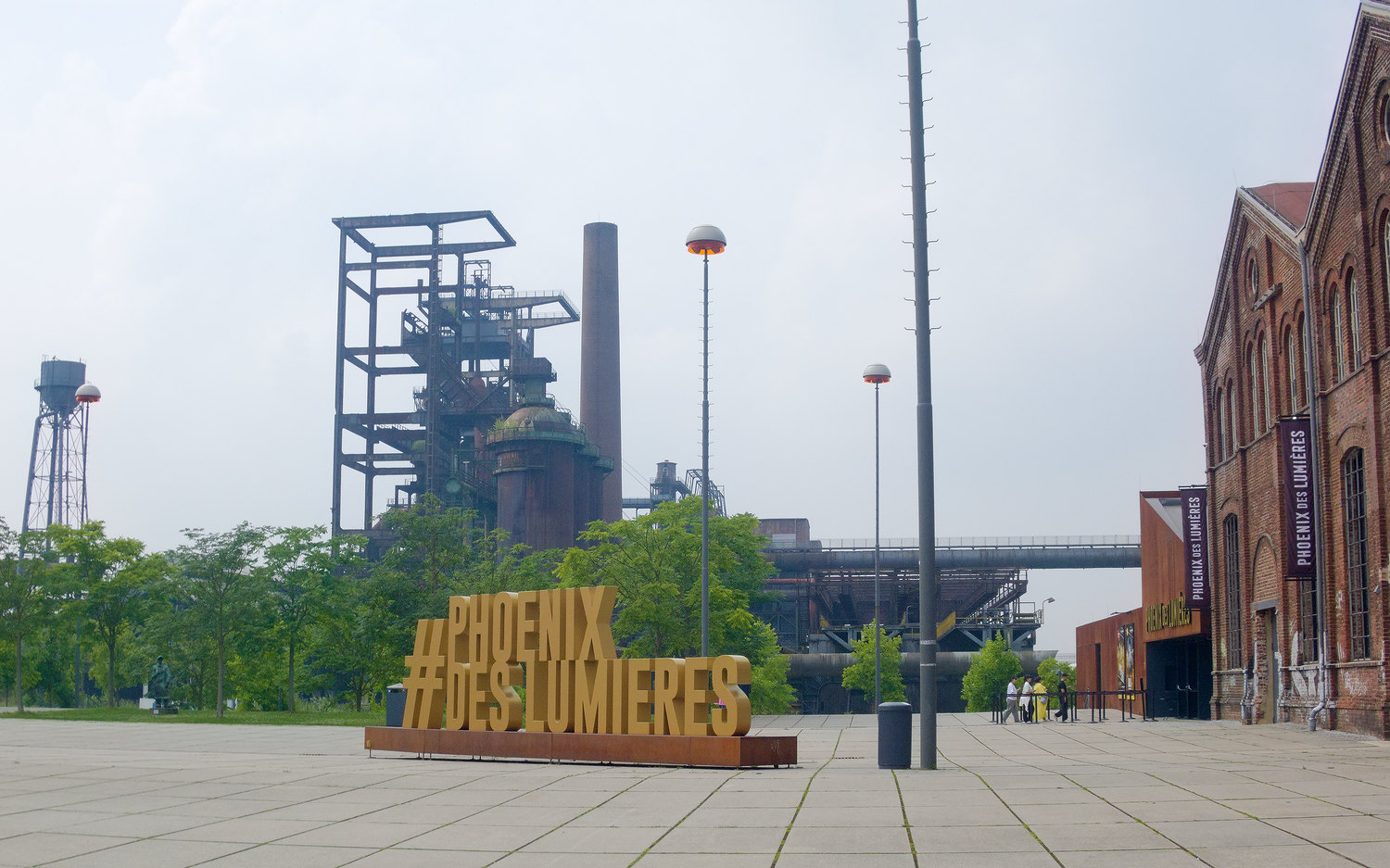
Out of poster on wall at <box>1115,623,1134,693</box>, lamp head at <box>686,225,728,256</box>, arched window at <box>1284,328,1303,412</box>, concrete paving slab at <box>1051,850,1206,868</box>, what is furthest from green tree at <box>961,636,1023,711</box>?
concrete paving slab at <box>1051,850,1206,868</box>

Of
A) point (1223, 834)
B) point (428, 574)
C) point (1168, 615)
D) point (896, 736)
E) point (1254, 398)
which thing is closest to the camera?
point (1223, 834)

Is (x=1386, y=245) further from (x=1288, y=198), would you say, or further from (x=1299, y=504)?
(x=1288, y=198)

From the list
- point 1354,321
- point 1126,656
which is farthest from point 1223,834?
point 1126,656

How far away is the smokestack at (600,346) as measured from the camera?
83750 millimetres

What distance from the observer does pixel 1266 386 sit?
1224 inches

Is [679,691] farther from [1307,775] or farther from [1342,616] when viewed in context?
[1342,616]

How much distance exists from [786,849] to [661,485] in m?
106

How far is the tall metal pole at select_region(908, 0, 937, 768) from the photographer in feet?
55.2

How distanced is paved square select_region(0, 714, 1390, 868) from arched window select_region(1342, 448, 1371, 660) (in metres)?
5.04

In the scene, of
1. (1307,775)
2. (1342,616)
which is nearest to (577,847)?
(1307,775)

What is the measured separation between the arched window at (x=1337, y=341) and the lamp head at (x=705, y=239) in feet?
43.1

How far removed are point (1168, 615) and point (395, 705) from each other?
25232mm

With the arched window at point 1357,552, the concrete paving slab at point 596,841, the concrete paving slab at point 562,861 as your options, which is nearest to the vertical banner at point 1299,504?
the arched window at point 1357,552

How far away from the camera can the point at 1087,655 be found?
53.2 m
